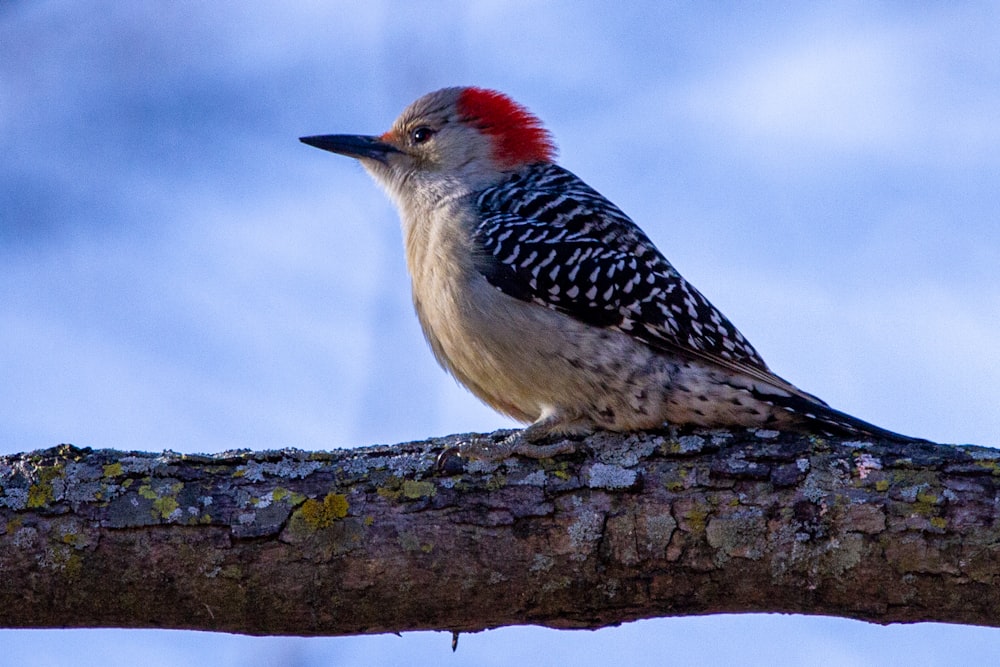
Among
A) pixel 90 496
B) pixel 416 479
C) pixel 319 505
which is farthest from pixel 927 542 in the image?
pixel 90 496

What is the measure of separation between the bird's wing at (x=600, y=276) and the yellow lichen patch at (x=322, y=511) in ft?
5.17

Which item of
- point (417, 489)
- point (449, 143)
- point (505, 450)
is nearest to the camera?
point (417, 489)

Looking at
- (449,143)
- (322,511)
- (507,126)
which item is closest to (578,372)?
(322,511)

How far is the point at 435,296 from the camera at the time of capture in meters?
5.29

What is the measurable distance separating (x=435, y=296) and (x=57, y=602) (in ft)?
7.48

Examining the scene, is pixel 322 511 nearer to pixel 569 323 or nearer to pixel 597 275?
pixel 569 323

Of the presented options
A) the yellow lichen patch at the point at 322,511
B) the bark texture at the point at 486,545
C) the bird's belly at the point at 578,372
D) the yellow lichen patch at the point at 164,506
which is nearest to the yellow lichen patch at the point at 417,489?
the bark texture at the point at 486,545

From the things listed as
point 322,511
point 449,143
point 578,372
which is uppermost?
point 449,143

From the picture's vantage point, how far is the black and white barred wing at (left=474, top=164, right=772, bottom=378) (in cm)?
Result: 498

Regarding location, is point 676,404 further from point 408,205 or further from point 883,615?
point 408,205

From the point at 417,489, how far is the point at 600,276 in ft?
5.52

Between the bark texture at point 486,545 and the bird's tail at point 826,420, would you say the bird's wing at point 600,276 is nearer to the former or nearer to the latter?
the bird's tail at point 826,420

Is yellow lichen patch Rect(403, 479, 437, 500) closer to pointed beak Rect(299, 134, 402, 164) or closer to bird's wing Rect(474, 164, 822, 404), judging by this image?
bird's wing Rect(474, 164, 822, 404)

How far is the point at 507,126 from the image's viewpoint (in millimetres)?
6559
